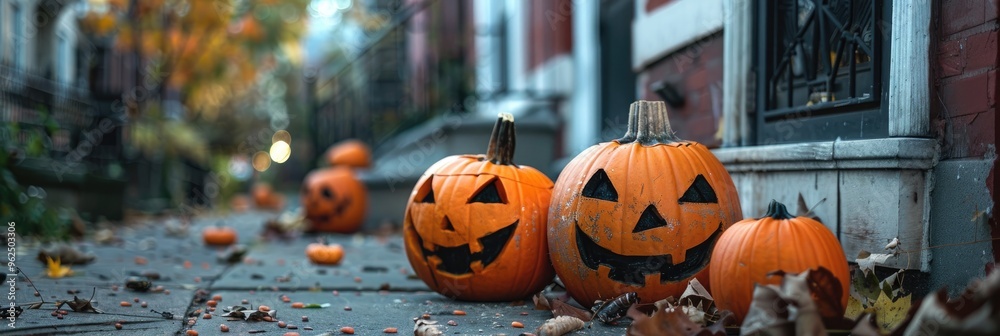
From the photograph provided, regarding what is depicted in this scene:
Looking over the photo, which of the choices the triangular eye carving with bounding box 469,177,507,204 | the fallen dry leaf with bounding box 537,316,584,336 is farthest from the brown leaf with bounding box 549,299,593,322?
the triangular eye carving with bounding box 469,177,507,204

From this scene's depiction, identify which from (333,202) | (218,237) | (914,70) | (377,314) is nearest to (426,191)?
(377,314)

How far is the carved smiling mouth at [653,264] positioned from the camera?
292cm

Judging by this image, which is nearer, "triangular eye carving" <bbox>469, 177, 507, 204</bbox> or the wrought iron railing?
"triangular eye carving" <bbox>469, 177, 507, 204</bbox>

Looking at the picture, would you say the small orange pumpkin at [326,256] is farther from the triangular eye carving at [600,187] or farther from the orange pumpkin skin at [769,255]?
the orange pumpkin skin at [769,255]

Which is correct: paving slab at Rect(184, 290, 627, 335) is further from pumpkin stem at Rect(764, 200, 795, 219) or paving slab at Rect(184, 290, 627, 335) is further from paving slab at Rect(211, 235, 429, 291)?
pumpkin stem at Rect(764, 200, 795, 219)

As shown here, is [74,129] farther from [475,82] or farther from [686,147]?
[686,147]

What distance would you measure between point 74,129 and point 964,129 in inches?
342

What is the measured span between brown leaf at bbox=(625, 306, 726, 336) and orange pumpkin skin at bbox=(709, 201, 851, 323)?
28 centimetres

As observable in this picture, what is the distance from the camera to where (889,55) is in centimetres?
289

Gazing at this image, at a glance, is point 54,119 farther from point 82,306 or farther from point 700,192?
point 700,192

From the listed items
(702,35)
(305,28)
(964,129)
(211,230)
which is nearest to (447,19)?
(305,28)

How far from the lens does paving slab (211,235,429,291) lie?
394 centimetres

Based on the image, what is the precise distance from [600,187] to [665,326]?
0.85 meters

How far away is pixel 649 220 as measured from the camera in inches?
115
